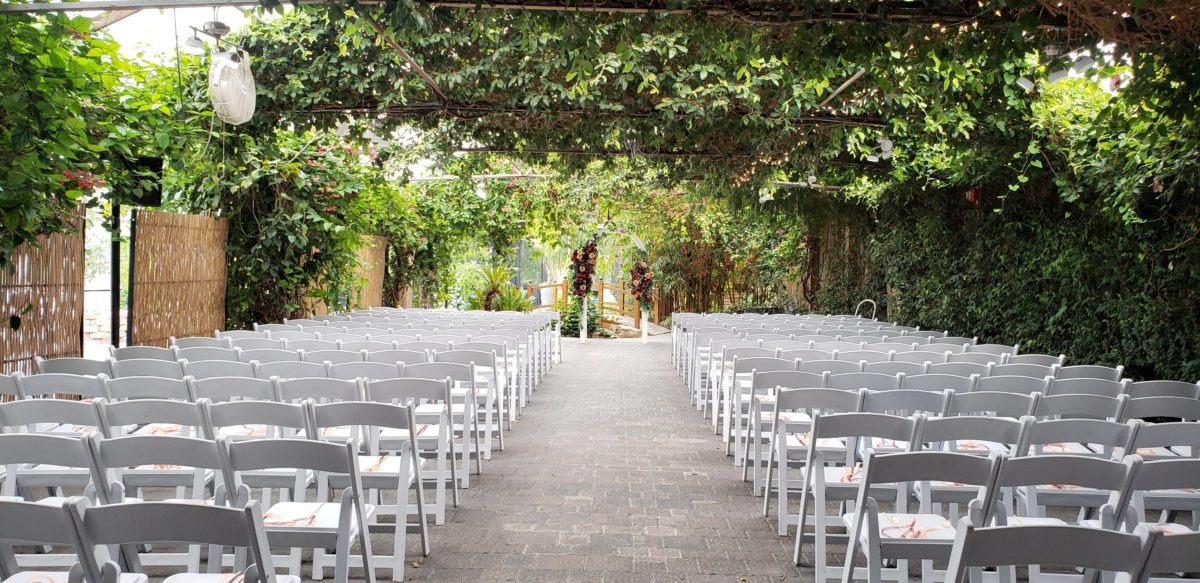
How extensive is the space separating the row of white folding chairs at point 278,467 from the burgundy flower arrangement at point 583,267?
39.0ft

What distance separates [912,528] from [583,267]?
13010 mm

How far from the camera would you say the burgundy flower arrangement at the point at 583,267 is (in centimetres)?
1611

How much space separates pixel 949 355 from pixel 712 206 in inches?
409

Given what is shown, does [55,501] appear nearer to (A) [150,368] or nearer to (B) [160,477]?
(B) [160,477]

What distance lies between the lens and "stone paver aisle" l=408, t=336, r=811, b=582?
3.94 m

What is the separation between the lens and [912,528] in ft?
10.7

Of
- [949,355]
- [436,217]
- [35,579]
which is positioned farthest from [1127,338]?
[436,217]

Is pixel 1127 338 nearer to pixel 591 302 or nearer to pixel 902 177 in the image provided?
pixel 902 177

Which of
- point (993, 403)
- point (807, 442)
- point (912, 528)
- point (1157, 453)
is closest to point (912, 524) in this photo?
point (912, 528)

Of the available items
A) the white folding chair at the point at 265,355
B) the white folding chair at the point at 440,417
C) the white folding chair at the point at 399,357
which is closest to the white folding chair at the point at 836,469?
the white folding chair at the point at 440,417

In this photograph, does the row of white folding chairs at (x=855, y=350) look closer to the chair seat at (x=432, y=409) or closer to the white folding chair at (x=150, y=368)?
the chair seat at (x=432, y=409)

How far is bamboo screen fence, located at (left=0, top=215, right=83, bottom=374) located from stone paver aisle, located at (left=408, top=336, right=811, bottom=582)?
3.10 m

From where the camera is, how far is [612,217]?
18.2 meters

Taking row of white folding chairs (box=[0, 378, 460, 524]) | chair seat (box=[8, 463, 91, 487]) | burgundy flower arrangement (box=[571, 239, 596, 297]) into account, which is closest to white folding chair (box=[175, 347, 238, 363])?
row of white folding chairs (box=[0, 378, 460, 524])
